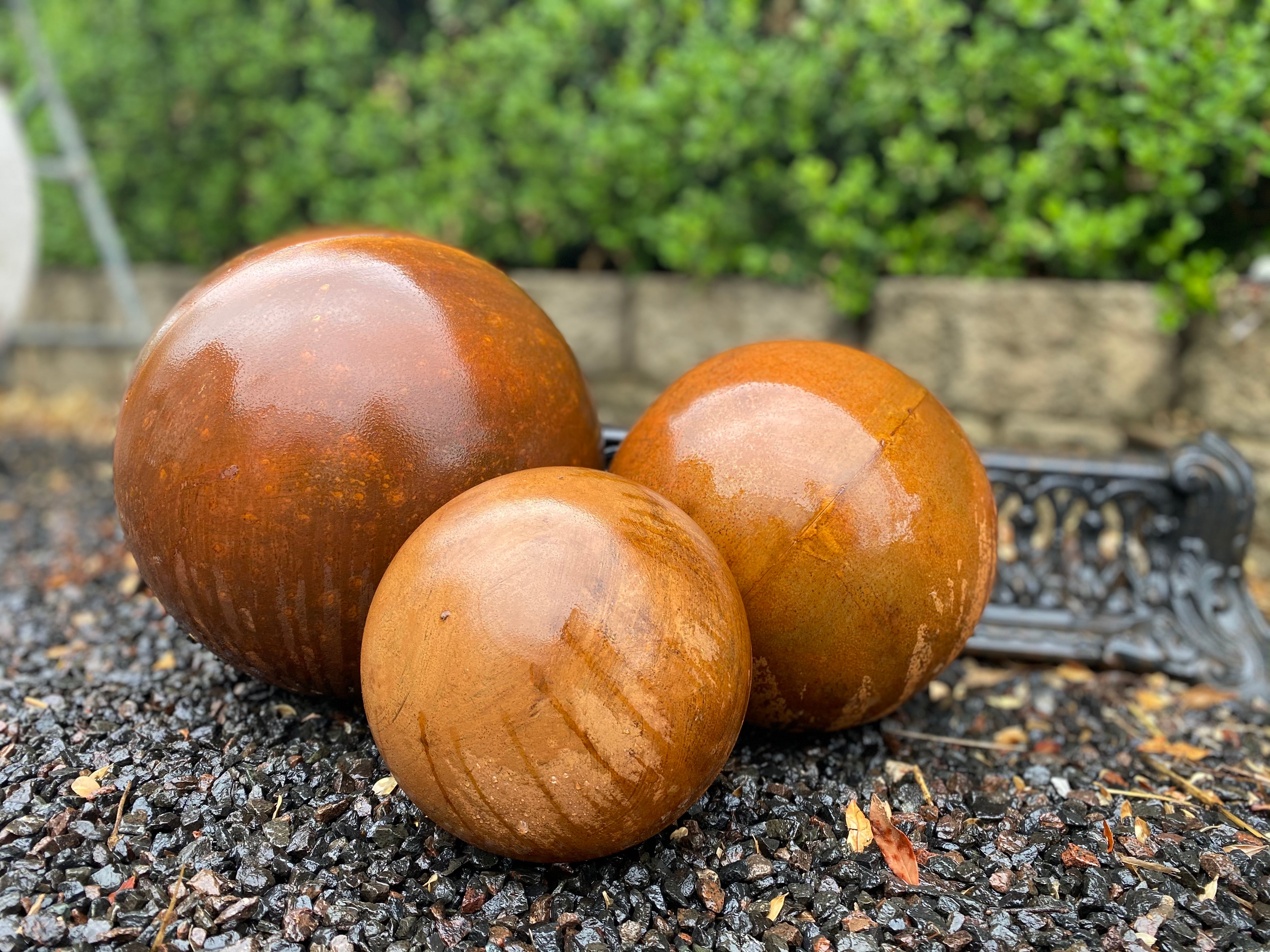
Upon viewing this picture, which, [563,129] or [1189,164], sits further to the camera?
[563,129]

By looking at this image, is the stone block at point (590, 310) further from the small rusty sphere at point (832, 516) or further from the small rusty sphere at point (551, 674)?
the small rusty sphere at point (551, 674)

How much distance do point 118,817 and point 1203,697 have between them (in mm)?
3420

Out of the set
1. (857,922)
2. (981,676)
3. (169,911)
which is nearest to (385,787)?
(169,911)

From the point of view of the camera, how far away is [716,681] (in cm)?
212

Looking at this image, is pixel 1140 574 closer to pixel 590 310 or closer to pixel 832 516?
pixel 832 516

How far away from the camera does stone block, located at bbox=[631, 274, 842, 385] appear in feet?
18.5

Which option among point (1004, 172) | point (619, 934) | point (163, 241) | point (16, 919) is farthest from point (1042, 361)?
point (163, 241)

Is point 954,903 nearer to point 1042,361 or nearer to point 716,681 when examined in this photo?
Answer: point 716,681

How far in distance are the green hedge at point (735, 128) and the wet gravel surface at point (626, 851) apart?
2788 mm

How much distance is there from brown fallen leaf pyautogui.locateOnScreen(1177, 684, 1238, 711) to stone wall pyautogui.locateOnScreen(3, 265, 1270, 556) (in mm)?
1431

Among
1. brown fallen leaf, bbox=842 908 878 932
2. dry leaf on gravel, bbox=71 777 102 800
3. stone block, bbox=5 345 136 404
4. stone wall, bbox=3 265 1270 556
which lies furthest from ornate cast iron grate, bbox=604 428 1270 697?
stone block, bbox=5 345 136 404

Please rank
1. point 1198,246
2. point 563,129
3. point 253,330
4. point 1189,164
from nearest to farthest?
point 253,330
point 1189,164
point 1198,246
point 563,129

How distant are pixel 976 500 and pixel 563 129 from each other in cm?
404

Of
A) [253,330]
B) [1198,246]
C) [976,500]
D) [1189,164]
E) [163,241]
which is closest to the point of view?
[253,330]
